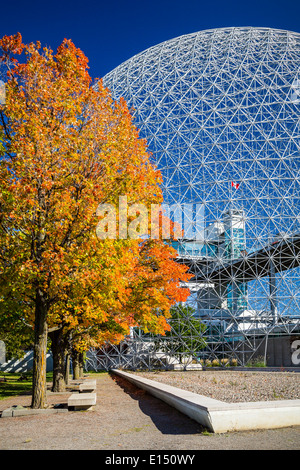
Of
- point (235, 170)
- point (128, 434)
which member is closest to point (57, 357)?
point (128, 434)

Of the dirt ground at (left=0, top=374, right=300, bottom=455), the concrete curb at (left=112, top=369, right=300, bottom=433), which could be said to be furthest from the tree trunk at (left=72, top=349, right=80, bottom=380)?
the concrete curb at (left=112, top=369, right=300, bottom=433)

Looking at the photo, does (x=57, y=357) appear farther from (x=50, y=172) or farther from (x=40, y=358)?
(x=50, y=172)

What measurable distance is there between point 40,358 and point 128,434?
12.4ft

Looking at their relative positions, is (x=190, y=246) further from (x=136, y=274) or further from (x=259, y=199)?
(x=136, y=274)

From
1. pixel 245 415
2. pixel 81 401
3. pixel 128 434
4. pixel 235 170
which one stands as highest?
pixel 235 170

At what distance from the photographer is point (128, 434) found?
234 inches

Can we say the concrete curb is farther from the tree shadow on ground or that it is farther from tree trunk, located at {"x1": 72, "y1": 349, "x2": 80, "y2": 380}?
tree trunk, located at {"x1": 72, "y1": 349, "x2": 80, "y2": 380}

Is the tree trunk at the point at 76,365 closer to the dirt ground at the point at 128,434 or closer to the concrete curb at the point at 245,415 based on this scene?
the dirt ground at the point at 128,434

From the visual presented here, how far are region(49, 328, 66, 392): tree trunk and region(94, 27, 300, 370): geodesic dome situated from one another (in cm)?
1744

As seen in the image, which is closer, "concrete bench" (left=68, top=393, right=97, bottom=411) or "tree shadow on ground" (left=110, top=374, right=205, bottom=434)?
"tree shadow on ground" (left=110, top=374, right=205, bottom=434)

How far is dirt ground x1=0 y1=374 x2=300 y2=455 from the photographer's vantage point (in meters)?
5.11

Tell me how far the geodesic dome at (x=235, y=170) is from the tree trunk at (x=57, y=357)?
17440mm

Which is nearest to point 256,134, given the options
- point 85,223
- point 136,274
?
point 136,274
